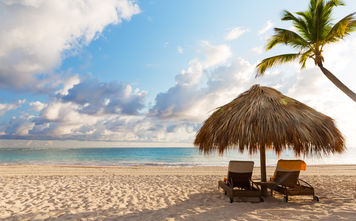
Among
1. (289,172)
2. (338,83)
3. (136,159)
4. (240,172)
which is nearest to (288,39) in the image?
(338,83)

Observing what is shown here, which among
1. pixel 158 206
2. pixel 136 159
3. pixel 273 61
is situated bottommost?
pixel 136 159

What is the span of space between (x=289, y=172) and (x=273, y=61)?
4530 millimetres

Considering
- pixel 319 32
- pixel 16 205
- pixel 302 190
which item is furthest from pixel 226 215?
pixel 319 32

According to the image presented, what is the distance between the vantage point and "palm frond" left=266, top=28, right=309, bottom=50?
24.8ft

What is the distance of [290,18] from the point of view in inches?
315

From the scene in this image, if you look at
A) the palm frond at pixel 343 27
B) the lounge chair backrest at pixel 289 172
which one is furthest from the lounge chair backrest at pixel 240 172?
the palm frond at pixel 343 27

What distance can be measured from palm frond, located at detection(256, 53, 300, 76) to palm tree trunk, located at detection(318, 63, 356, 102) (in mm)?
1133

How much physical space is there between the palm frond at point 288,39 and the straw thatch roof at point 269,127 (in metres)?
2.55

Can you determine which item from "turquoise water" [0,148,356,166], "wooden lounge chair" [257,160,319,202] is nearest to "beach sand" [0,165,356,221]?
"wooden lounge chair" [257,160,319,202]

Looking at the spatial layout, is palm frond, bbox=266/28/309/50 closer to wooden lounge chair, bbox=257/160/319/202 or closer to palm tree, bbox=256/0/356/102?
palm tree, bbox=256/0/356/102

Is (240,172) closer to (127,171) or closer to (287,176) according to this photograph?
(287,176)

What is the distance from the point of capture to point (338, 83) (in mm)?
6965

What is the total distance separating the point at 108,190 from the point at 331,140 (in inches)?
235

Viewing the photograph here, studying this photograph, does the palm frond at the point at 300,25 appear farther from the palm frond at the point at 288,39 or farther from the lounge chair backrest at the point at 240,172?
the lounge chair backrest at the point at 240,172
